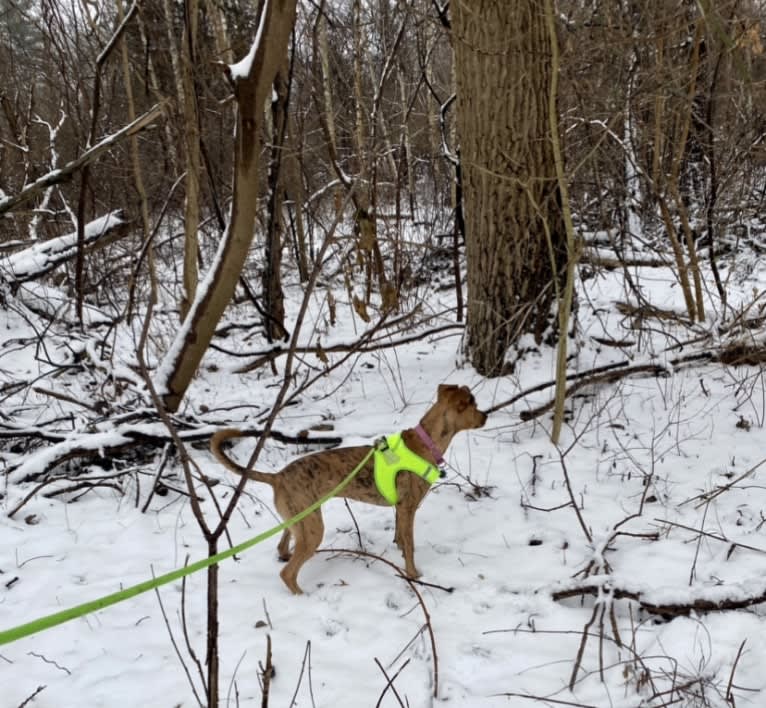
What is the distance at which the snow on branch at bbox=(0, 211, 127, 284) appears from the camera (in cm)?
611

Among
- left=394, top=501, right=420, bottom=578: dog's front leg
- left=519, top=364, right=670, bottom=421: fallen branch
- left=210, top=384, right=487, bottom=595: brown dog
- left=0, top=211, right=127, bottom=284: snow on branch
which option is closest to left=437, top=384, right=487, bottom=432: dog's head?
left=210, top=384, right=487, bottom=595: brown dog

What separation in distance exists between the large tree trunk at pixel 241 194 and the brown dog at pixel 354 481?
0.89 meters

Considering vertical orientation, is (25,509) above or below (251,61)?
below

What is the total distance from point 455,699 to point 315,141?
1200 cm

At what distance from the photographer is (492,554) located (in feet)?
8.82

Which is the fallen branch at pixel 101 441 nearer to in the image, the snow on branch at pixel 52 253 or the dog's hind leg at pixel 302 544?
the dog's hind leg at pixel 302 544

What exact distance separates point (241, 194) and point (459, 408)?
54.5 inches

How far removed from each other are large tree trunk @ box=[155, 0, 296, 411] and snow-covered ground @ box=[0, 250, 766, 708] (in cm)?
82

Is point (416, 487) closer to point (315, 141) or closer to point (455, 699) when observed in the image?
point (455, 699)

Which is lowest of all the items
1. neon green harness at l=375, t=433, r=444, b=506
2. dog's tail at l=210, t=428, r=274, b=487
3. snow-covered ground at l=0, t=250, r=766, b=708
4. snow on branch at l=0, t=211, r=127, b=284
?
snow-covered ground at l=0, t=250, r=766, b=708

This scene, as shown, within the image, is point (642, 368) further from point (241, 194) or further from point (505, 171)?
point (241, 194)

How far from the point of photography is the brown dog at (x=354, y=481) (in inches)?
97.9

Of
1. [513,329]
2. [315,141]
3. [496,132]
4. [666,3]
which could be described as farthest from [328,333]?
[315,141]

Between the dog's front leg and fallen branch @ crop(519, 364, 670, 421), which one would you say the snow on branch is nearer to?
fallen branch @ crop(519, 364, 670, 421)
